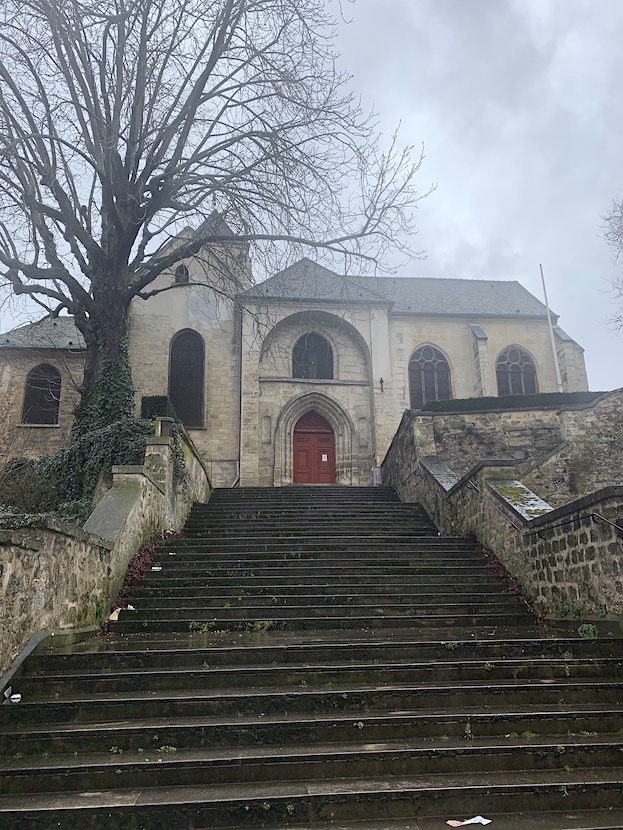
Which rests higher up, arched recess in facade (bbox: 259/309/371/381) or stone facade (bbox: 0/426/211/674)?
arched recess in facade (bbox: 259/309/371/381)

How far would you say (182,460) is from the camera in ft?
36.1

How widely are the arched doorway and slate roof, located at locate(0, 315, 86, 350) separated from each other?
26.5 ft

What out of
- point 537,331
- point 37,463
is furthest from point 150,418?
point 537,331

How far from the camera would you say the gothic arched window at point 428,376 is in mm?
22453

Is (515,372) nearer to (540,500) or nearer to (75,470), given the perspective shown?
(540,500)

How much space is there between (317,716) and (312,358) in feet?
58.6

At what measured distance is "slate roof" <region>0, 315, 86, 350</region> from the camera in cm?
2011

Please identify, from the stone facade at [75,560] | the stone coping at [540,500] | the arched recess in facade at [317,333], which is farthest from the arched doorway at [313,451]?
the stone facade at [75,560]

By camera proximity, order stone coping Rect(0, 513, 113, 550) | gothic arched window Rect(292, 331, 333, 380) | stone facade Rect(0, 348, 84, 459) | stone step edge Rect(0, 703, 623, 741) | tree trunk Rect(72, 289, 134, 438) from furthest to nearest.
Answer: gothic arched window Rect(292, 331, 333, 380), stone facade Rect(0, 348, 84, 459), tree trunk Rect(72, 289, 134, 438), stone coping Rect(0, 513, 113, 550), stone step edge Rect(0, 703, 623, 741)

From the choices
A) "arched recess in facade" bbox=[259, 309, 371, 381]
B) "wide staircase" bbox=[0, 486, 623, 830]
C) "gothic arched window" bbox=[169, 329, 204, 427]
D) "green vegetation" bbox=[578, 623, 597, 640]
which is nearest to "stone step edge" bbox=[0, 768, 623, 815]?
"wide staircase" bbox=[0, 486, 623, 830]

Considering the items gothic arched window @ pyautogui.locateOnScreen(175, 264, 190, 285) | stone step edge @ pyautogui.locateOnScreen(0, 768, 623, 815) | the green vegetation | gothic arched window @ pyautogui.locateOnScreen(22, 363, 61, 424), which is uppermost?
gothic arched window @ pyautogui.locateOnScreen(175, 264, 190, 285)

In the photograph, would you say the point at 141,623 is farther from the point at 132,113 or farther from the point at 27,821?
the point at 132,113

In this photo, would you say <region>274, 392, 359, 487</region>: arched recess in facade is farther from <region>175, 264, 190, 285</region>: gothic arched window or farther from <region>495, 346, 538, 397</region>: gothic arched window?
<region>495, 346, 538, 397</region>: gothic arched window

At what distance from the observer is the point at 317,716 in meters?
4.52
